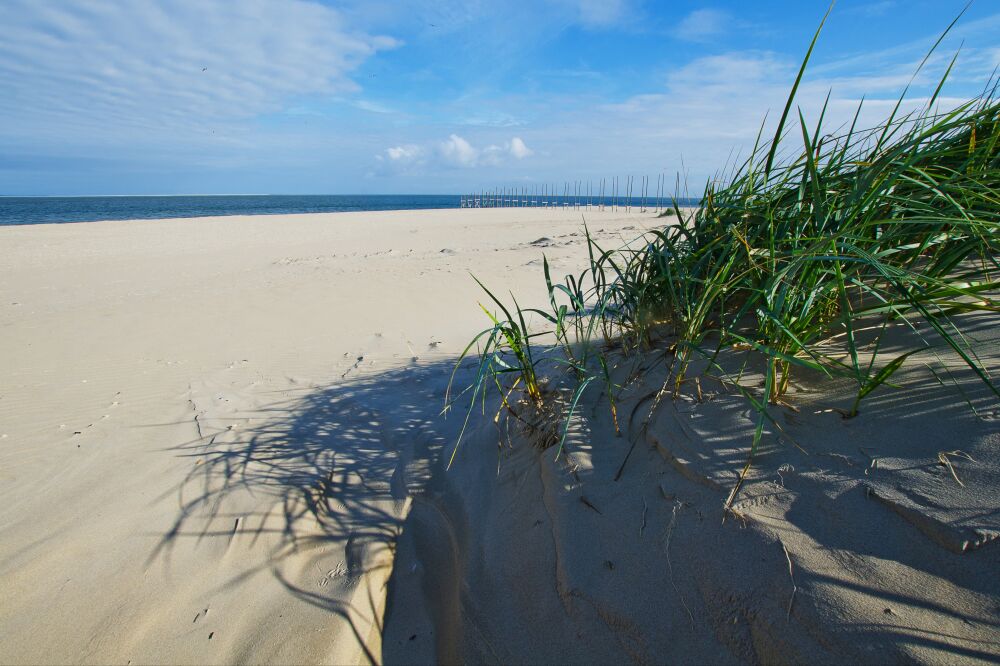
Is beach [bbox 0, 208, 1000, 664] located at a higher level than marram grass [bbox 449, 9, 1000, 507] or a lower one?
lower

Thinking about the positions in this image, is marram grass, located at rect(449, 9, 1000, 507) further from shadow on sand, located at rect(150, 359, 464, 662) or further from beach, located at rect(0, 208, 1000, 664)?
shadow on sand, located at rect(150, 359, 464, 662)

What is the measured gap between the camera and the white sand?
60.9 inches

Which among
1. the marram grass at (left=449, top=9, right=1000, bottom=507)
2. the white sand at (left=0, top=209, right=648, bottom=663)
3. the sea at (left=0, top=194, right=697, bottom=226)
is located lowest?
the sea at (left=0, top=194, right=697, bottom=226)

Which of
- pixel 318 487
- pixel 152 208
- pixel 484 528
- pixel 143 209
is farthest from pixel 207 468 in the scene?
pixel 152 208

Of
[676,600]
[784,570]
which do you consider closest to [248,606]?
[676,600]

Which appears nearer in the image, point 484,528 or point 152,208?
point 484,528

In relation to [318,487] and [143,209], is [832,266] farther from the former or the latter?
[143,209]

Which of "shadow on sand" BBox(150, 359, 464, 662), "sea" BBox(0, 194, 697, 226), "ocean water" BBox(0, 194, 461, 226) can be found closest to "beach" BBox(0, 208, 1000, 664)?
"shadow on sand" BBox(150, 359, 464, 662)

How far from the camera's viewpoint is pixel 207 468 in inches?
90.7

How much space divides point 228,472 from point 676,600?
1.92 meters

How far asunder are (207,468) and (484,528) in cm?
139

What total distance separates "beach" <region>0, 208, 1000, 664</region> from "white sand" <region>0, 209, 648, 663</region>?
0.4 inches

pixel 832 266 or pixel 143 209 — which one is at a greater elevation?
pixel 832 266

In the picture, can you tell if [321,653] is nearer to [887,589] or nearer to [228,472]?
[228,472]
